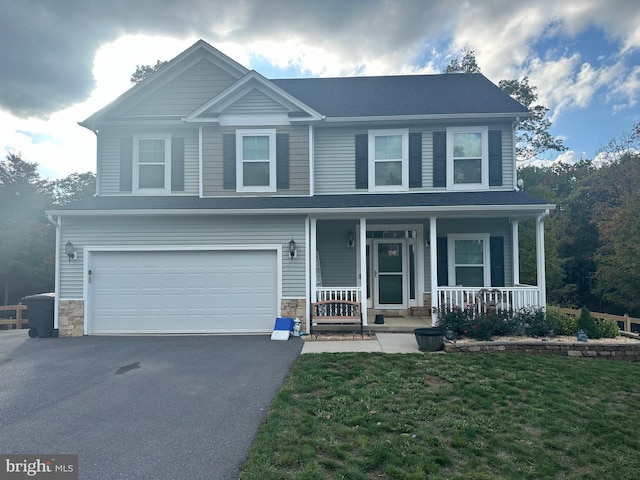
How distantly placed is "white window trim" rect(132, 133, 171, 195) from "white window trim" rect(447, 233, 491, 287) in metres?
8.30

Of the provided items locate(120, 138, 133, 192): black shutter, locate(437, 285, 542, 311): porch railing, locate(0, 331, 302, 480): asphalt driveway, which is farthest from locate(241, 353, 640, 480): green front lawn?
locate(120, 138, 133, 192): black shutter

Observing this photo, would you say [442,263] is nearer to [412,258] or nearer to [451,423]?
[412,258]

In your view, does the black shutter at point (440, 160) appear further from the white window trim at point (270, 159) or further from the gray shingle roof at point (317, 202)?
the white window trim at point (270, 159)

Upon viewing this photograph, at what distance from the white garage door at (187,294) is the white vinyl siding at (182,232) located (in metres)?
0.34

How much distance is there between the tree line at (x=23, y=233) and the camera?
18.0 meters

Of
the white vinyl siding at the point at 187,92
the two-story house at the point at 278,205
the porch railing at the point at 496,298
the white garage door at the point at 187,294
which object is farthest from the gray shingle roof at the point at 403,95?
the white garage door at the point at 187,294

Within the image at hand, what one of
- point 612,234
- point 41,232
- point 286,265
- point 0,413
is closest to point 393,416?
point 0,413

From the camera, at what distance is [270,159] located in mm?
9969

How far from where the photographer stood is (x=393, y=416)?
13.8 ft

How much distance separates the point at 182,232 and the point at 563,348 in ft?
29.6

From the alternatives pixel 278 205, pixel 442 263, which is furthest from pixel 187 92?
pixel 442 263

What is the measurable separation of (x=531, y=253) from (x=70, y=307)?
1653 centimetres

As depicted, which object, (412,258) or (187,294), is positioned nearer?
(187,294)

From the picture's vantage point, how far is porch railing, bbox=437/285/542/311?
338 inches
